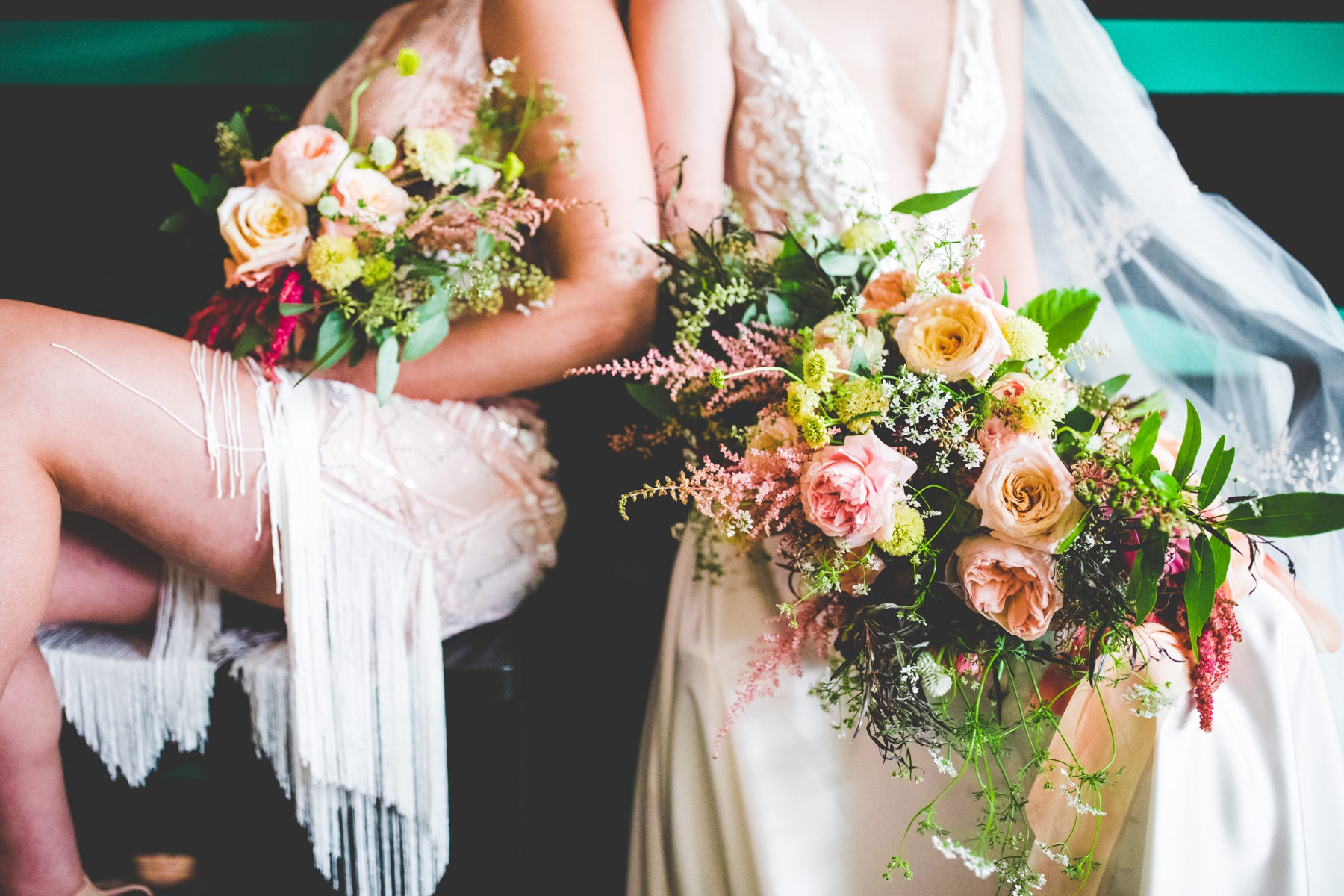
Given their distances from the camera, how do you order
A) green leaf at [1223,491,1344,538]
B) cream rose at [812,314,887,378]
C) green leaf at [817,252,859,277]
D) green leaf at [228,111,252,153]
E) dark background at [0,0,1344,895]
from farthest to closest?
1. dark background at [0,0,1344,895]
2. green leaf at [228,111,252,153]
3. green leaf at [817,252,859,277]
4. cream rose at [812,314,887,378]
5. green leaf at [1223,491,1344,538]

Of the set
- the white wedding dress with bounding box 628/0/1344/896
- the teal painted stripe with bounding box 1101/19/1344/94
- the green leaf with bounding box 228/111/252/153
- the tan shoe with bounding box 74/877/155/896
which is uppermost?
the teal painted stripe with bounding box 1101/19/1344/94

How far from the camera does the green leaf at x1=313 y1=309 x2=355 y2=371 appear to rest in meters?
0.90

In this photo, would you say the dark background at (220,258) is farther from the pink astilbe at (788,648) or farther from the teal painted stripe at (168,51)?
the pink astilbe at (788,648)

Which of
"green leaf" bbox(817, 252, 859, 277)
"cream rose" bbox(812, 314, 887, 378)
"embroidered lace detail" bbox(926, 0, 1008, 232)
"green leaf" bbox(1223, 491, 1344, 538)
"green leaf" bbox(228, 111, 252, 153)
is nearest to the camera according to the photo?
"green leaf" bbox(1223, 491, 1344, 538)

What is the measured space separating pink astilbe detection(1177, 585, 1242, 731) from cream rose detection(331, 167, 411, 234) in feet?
3.23

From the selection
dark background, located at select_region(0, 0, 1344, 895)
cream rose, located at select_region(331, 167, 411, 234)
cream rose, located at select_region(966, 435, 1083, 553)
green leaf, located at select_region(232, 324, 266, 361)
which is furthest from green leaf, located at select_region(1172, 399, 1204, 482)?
green leaf, located at select_region(232, 324, 266, 361)

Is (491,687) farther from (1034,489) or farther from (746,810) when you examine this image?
(1034,489)

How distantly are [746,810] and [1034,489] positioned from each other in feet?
1.61

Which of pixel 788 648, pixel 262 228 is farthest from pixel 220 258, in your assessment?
pixel 788 648

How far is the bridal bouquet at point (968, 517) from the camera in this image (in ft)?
2.23

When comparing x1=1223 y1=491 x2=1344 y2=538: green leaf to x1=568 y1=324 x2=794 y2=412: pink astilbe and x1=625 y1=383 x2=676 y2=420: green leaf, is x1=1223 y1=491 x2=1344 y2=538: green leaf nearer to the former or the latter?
x1=568 y1=324 x2=794 y2=412: pink astilbe

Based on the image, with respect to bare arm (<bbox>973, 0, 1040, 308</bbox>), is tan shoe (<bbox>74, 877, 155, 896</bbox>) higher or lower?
lower

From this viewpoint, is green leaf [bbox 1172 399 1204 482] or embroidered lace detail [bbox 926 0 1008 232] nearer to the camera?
green leaf [bbox 1172 399 1204 482]

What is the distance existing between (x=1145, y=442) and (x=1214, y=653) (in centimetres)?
21
